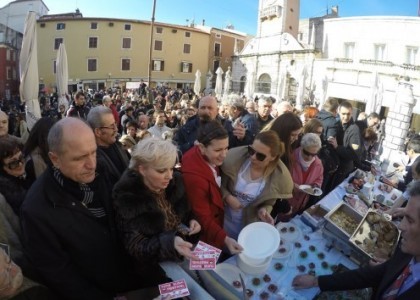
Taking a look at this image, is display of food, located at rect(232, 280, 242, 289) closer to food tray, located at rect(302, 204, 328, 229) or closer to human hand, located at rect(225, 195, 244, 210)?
human hand, located at rect(225, 195, 244, 210)

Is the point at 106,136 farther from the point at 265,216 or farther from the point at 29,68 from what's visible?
the point at 29,68

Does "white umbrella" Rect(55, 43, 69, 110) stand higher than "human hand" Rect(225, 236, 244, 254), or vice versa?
"white umbrella" Rect(55, 43, 69, 110)

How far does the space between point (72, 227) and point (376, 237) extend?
104 inches

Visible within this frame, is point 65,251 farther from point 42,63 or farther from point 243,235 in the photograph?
point 42,63

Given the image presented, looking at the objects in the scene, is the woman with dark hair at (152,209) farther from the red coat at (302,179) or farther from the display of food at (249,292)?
the red coat at (302,179)

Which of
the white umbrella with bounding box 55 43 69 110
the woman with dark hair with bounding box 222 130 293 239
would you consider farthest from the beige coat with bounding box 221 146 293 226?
the white umbrella with bounding box 55 43 69 110

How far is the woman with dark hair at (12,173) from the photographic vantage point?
233 centimetres

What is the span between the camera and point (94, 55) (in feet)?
119

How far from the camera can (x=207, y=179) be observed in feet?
8.30

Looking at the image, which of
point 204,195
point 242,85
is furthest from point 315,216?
point 242,85

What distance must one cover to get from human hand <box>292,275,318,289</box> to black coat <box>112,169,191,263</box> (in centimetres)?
98

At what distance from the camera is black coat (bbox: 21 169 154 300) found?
179 cm

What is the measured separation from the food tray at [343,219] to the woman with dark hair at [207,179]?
1068 millimetres

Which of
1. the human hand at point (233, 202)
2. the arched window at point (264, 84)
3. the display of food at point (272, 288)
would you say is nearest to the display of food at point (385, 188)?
the human hand at point (233, 202)
